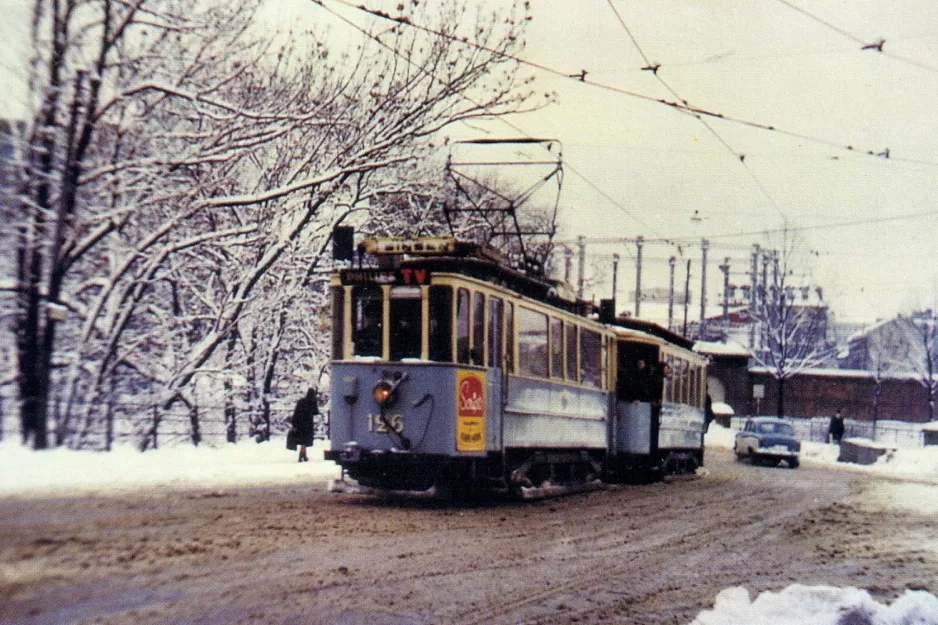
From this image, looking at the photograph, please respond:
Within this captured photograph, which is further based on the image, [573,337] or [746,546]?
[573,337]

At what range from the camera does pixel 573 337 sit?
19016 millimetres

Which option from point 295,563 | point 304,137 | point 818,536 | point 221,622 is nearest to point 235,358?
point 304,137

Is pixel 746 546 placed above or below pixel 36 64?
below

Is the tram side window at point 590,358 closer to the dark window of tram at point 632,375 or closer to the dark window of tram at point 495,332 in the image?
the dark window of tram at point 632,375

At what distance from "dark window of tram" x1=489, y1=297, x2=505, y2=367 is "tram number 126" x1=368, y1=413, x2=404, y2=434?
5.19ft

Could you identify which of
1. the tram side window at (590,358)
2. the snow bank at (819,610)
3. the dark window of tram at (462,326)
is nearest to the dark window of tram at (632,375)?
the tram side window at (590,358)

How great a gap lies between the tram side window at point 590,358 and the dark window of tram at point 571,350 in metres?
0.47

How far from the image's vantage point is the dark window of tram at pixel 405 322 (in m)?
14.9

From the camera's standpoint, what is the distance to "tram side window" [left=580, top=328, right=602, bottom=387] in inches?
774

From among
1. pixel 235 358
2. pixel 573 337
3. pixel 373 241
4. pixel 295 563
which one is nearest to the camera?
pixel 295 563

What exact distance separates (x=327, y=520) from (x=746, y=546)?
185 inches

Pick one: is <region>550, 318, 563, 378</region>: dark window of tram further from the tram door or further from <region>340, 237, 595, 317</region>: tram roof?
the tram door

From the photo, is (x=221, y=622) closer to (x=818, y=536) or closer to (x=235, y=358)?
(x=818, y=536)

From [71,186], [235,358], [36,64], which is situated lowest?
[235,358]
